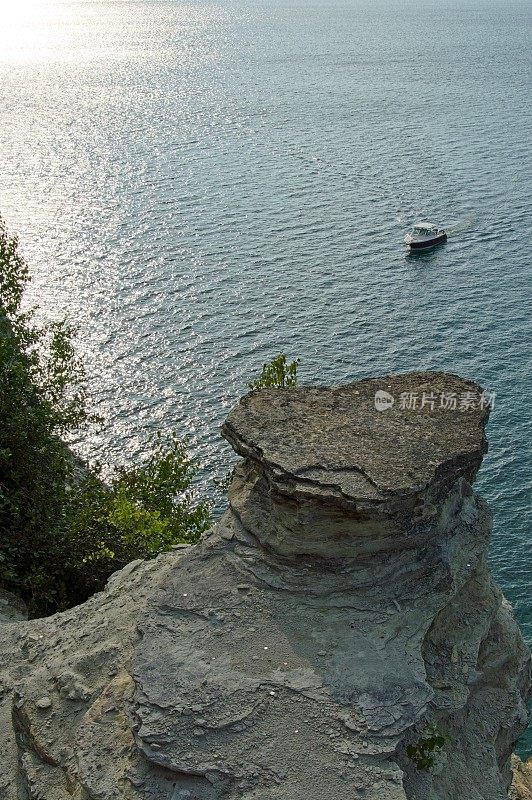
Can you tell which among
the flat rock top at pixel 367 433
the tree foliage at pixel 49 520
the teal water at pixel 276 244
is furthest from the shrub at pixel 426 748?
the teal water at pixel 276 244

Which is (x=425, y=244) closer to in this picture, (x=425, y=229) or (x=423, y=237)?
(x=423, y=237)

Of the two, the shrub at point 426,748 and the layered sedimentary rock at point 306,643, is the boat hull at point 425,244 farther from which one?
the shrub at point 426,748

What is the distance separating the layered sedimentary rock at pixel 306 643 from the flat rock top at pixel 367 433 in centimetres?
7

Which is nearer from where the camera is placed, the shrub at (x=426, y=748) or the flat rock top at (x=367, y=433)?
the shrub at (x=426, y=748)

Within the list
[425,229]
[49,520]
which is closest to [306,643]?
[49,520]

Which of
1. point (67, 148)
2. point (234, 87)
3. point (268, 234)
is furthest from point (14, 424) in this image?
point (234, 87)

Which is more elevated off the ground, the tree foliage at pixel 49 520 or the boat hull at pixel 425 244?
the boat hull at pixel 425 244

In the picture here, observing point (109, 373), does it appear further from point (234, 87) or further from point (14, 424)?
point (234, 87)

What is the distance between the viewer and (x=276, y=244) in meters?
102

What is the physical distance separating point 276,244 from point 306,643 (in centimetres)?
8189

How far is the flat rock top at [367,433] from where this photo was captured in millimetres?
24266

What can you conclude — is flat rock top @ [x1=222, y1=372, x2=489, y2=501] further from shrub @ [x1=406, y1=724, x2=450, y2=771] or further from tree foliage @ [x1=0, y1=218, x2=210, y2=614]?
tree foliage @ [x1=0, y1=218, x2=210, y2=614]

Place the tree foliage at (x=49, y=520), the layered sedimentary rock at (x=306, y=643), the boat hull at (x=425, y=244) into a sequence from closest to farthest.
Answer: the layered sedimentary rock at (x=306, y=643) < the tree foliage at (x=49, y=520) < the boat hull at (x=425, y=244)

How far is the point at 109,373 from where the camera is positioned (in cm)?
7825
